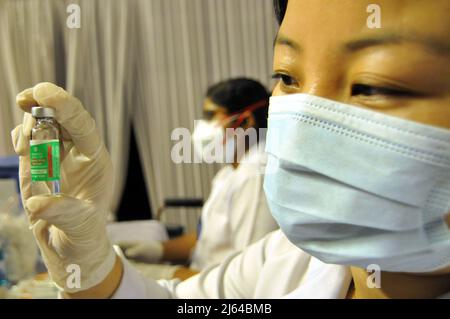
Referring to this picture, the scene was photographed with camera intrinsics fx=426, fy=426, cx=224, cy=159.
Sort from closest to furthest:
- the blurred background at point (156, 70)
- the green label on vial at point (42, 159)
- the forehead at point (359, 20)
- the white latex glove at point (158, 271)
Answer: the forehead at point (359, 20) < the green label on vial at point (42, 159) < the white latex glove at point (158, 271) < the blurred background at point (156, 70)

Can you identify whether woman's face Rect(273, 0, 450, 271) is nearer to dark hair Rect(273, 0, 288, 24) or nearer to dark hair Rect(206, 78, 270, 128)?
dark hair Rect(273, 0, 288, 24)

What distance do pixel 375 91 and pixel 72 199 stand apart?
489 mm

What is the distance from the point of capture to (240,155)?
1.75 metres

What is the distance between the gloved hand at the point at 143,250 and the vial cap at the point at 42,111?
1.26 meters

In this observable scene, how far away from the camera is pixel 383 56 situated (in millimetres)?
504

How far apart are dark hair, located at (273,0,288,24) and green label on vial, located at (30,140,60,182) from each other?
420mm

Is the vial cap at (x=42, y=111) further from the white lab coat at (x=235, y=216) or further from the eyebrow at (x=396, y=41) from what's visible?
the white lab coat at (x=235, y=216)

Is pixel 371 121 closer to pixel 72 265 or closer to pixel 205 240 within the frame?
pixel 72 265

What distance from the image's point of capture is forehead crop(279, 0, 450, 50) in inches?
19.3

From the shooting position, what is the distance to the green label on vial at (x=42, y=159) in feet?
2.00

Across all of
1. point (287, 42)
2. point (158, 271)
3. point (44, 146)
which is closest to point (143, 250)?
point (158, 271)

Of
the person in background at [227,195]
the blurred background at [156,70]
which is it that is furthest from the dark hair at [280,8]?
the person in background at [227,195]

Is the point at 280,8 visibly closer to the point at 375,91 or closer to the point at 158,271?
the point at 375,91

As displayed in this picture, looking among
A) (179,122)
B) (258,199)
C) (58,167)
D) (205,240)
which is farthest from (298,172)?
(179,122)
